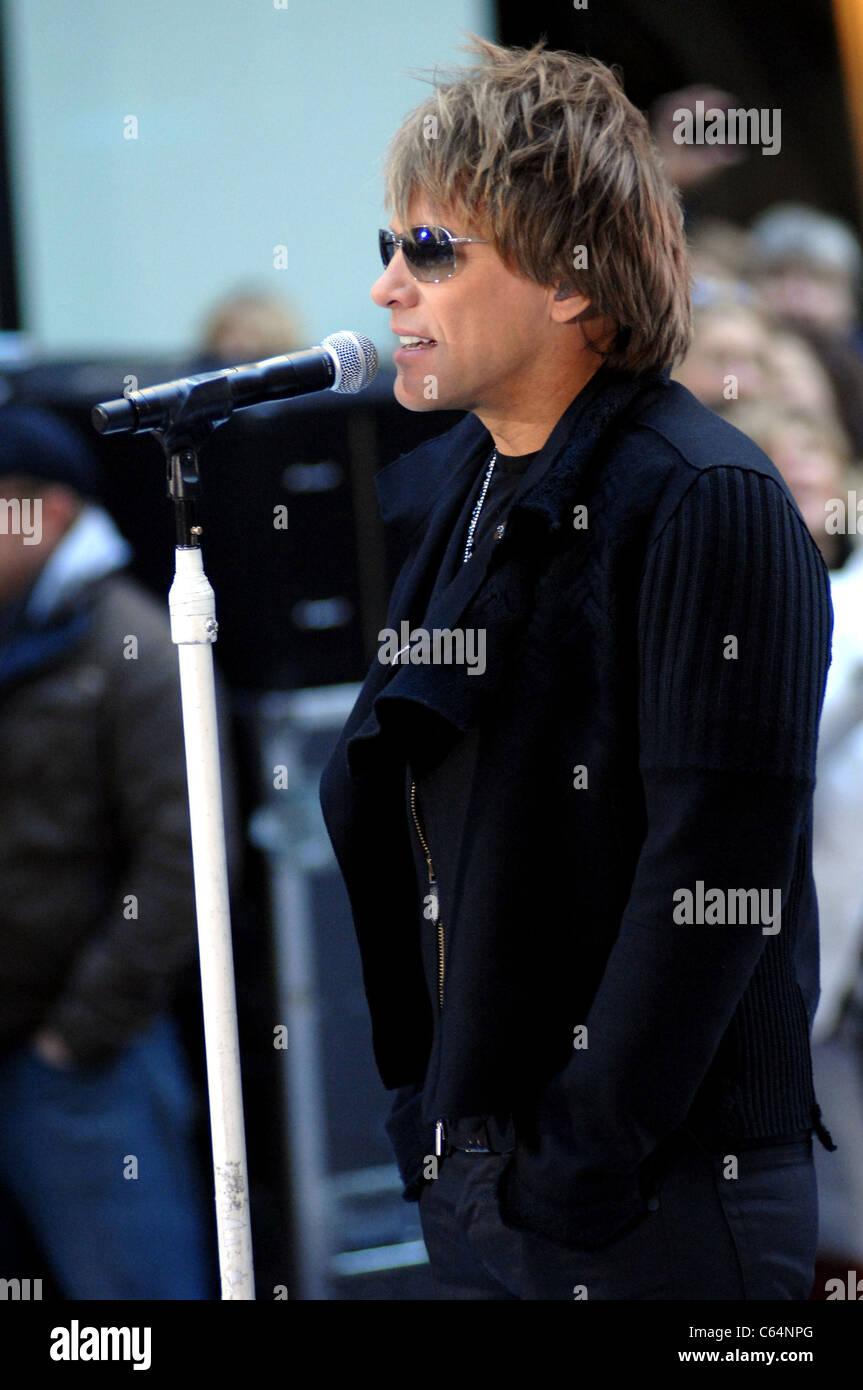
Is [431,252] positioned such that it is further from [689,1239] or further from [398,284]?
[689,1239]

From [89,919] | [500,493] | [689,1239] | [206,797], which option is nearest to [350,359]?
[500,493]

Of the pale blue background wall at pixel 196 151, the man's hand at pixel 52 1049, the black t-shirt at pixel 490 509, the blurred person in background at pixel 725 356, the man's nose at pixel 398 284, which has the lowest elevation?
the man's hand at pixel 52 1049

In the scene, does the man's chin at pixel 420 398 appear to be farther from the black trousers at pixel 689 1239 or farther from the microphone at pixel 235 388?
the black trousers at pixel 689 1239

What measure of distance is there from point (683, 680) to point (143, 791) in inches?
67.3

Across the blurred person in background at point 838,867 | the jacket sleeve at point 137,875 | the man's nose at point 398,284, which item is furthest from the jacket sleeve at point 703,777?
the jacket sleeve at point 137,875

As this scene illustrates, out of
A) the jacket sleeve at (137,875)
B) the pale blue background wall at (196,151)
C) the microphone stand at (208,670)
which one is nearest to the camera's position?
the microphone stand at (208,670)

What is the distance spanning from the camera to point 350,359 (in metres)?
1.53

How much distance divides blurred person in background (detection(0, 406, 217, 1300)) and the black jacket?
142 centimetres

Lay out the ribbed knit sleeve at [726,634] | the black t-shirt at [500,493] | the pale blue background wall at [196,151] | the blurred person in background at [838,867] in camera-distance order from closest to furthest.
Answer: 1. the ribbed knit sleeve at [726,634]
2. the black t-shirt at [500,493]
3. the blurred person in background at [838,867]
4. the pale blue background wall at [196,151]

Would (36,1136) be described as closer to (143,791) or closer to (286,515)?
(143,791)

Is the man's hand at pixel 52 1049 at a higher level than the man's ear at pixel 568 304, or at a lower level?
lower

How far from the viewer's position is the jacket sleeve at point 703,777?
134cm
